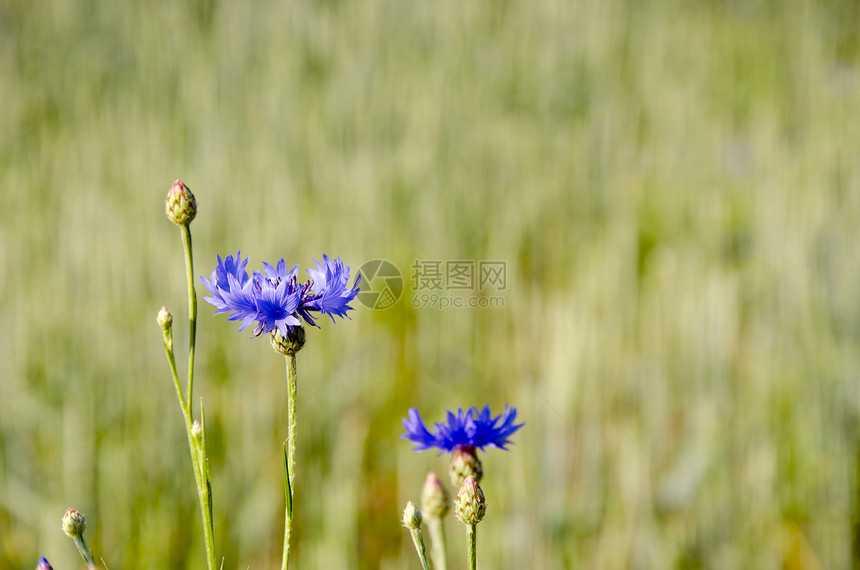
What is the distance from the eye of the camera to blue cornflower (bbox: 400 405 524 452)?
60 cm

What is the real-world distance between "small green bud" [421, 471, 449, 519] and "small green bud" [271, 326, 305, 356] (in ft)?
0.66

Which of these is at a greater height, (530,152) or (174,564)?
(530,152)

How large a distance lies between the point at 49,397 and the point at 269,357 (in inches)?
19.0

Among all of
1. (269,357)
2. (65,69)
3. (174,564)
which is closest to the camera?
(174,564)

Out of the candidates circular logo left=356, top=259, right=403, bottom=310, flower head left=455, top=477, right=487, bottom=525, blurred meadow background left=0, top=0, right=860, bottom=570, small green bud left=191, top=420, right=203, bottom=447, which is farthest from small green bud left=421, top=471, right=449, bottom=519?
circular logo left=356, top=259, right=403, bottom=310

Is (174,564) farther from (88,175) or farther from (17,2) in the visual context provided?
(17,2)

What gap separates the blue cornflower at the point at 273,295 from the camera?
475mm

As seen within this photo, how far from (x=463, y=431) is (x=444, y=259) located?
1.32 m

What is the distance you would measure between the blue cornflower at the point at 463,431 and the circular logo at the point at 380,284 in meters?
1.24

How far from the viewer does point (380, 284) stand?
193cm

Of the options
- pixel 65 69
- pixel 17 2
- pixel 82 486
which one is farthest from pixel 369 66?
pixel 82 486

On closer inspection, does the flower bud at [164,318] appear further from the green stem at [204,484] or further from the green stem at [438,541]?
the green stem at [438,541]

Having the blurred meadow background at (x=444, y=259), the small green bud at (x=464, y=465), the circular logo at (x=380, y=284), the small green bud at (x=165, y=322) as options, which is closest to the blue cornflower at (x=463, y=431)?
the small green bud at (x=464, y=465)

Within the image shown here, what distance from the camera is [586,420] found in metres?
1.36
